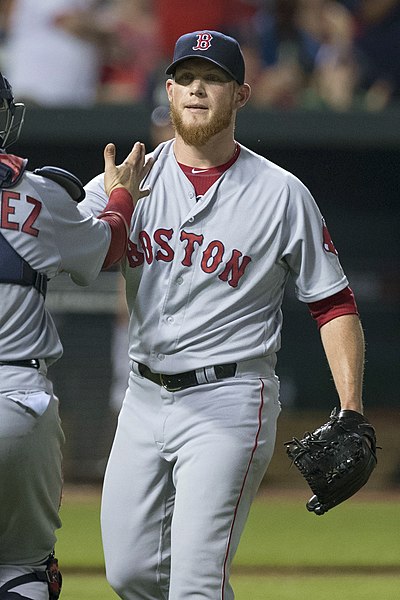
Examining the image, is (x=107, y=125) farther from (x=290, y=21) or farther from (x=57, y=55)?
(x=290, y=21)

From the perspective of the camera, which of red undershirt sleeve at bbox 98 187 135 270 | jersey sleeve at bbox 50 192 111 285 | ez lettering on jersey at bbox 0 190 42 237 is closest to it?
ez lettering on jersey at bbox 0 190 42 237

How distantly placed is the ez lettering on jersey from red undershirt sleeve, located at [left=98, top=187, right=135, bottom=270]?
0.39m

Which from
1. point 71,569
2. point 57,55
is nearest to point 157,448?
point 71,569

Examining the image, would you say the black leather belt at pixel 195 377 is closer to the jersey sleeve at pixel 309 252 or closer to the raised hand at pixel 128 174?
the jersey sleeve at pixel 309 252

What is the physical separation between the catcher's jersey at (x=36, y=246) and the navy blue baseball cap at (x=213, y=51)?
0.81 metres

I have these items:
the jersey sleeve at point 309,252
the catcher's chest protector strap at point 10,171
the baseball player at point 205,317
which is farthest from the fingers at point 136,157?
the catcher's chest protector strap at point 10,171

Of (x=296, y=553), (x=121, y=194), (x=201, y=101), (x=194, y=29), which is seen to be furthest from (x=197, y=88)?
(x=194, y=29)

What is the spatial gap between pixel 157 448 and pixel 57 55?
644 centimetres

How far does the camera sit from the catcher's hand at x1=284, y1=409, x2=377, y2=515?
13.2 feet

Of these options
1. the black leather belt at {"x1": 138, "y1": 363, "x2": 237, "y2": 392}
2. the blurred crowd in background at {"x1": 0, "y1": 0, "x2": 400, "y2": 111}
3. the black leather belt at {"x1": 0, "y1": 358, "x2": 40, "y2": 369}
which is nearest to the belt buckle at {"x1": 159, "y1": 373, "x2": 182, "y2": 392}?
the black leather belt at {"x1": 138, "y1": 363, "x2": 237, "y2": 392}

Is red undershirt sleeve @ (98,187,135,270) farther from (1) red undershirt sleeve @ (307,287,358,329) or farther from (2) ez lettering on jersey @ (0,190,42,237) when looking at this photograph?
(1) red undershirt sleeve @ (307,287,358,329)

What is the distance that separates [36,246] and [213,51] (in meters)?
1.07

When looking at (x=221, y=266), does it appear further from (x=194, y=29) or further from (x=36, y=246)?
(x=194, y=29)

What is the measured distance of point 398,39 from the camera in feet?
34.2
